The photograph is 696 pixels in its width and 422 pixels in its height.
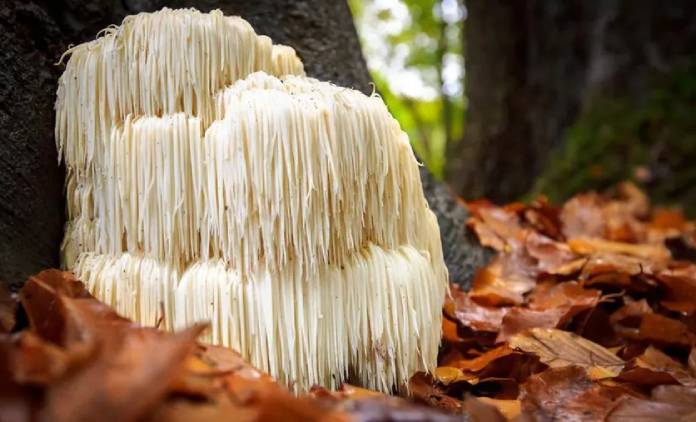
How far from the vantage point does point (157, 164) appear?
1.67 metres

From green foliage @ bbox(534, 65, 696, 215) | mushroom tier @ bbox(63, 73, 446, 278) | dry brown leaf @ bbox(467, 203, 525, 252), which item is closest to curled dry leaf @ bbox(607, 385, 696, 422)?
mushroom tier @ bbox(63, 73, 446, 278)

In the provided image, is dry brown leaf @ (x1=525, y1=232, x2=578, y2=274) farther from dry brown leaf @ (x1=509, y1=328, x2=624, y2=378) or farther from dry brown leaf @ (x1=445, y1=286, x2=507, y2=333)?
dry brown leaf @ (x1=509, y1=328, x2=624, y2=378)

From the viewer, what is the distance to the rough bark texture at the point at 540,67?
5.76 m

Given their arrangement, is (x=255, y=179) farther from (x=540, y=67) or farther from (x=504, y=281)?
(x=540, y=67)

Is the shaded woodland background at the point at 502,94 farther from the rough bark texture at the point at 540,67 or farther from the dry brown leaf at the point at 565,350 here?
the dry brown leaf at the point at 565,350

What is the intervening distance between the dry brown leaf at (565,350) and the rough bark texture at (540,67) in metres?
4.43

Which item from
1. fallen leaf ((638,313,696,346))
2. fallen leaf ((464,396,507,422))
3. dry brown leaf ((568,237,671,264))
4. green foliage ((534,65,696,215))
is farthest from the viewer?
green foliage ((534,65,696,215))

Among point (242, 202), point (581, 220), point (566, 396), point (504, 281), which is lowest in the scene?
point (566, 396)

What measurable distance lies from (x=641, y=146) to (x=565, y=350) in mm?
4235

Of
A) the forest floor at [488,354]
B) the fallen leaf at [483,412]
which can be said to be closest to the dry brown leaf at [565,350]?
the forest floor at [488,354]

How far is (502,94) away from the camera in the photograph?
7074 mm

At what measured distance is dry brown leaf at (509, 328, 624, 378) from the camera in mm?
2090

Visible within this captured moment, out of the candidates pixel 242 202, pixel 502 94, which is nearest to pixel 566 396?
pixel 242 202

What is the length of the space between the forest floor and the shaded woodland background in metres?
0.35
